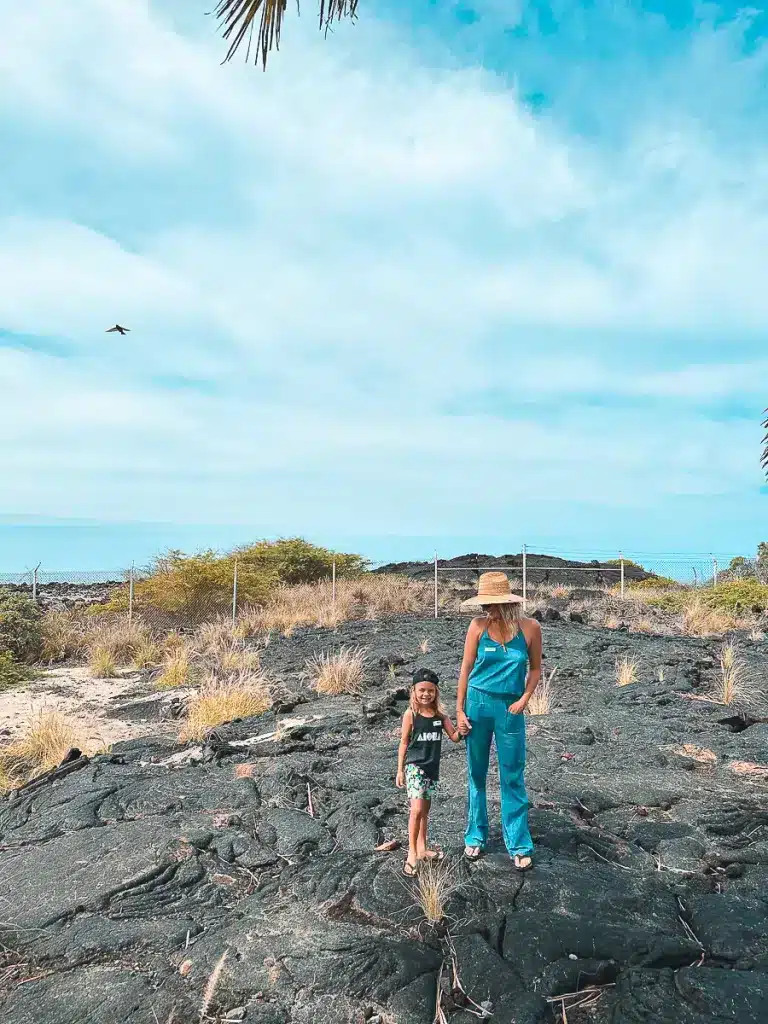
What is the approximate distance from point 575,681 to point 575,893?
8006mm

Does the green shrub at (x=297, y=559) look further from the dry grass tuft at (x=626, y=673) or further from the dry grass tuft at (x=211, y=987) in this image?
the dry grass tuft at (x=211, y=987)

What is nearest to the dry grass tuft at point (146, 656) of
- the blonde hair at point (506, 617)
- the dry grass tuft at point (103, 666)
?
the dry grass tuft at point (103, 666)

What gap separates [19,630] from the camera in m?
18.0

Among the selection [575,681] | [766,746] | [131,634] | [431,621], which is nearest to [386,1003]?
[766,746]

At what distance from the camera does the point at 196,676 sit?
48.5 feet

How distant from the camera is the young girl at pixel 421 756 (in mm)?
4758

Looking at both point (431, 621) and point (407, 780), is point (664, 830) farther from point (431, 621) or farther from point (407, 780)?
point (431, 621)

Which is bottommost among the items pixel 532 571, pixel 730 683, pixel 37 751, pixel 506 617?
pixel 37 751

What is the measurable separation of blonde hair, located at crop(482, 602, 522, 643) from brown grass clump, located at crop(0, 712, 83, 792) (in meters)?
6.17

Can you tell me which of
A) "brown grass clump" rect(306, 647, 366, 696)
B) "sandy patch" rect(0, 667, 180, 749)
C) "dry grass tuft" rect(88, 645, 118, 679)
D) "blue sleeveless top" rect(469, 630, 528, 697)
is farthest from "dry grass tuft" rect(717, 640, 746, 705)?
"dry grass tuft" rect(88, 645, 118, 679)

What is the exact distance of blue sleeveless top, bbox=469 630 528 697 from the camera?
479 centimetres

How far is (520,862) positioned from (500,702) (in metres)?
1.00

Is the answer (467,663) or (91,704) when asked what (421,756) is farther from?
(91,704)

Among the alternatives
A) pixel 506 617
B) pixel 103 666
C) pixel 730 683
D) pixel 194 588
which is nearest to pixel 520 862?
pixel 506 617
